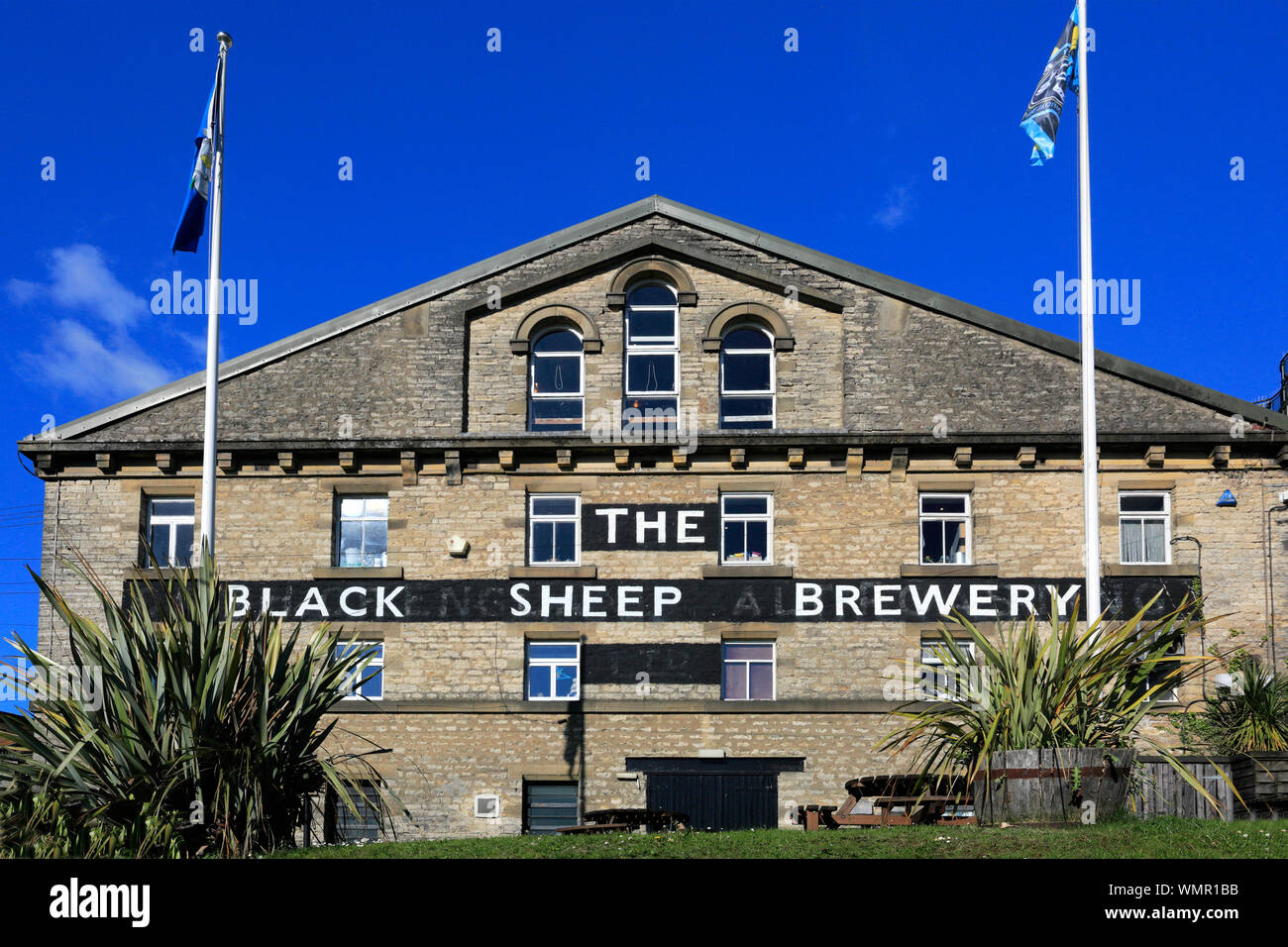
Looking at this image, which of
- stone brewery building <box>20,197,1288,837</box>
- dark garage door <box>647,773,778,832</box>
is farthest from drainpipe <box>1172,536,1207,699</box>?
dark garage door <box>647,773,778,832</box>

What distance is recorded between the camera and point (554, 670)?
2447cm

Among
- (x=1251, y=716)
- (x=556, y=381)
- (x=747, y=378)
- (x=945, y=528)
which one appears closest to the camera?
(x=1251, y=716)

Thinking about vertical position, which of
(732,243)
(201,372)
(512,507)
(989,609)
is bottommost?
(989,609)

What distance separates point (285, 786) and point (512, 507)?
11.9 m

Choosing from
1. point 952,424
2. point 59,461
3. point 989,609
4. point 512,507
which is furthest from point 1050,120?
point 59,461

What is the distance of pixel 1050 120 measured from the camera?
20.1 metres

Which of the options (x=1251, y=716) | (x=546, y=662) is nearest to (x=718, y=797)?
(x=546, y=662)

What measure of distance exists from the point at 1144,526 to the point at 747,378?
24.9 ft

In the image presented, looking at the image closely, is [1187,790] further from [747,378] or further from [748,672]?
[747,378]

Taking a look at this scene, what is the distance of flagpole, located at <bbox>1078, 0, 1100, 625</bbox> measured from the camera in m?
18.2

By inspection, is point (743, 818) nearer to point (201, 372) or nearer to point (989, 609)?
point (989, 609)

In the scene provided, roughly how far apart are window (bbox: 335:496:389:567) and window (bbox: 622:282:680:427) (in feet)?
15.6

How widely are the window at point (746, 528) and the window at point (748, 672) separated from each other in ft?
5.01

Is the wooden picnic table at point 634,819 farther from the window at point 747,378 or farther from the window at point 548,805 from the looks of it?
the window at point 747,378
